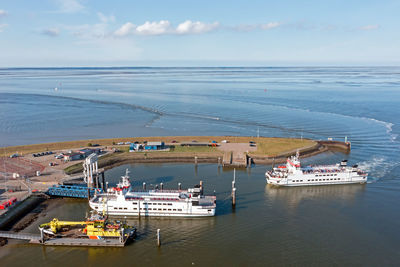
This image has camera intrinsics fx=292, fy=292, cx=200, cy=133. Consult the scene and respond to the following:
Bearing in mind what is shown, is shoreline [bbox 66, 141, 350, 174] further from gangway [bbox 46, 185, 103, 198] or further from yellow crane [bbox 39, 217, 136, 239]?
yellow crane [bbox 39, 217, 136, 239]

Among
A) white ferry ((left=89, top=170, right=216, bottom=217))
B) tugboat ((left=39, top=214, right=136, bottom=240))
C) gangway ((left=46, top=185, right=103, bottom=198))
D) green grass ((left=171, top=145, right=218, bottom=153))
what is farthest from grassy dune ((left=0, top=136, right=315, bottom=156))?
tugboat ((left=39, top=214, right=136, bottom=240))

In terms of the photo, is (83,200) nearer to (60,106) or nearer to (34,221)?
(34,221)

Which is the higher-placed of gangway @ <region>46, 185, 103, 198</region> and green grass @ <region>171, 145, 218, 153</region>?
green grass @ <region>171, 145, 218, 153</region>

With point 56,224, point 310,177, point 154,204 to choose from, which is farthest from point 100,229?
point 310,177

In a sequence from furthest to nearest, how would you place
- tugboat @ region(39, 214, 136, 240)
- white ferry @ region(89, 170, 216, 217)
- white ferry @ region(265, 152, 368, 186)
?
white ferry @ region(265, 152, 368, 186) → white ferry @ region(89, 170, 216, 217) → tugboat @ region(39, 214, 136, 240)

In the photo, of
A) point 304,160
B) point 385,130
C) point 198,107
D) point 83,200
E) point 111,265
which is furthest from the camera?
point 198,107

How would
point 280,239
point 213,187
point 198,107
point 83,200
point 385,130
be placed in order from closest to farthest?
A: point 280,239 → point 83,200 → point 213,187 → point 385,130 → point 198,107

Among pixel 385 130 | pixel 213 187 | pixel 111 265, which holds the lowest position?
pixel 111 265

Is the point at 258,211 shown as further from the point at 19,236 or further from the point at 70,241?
the point at 19,236

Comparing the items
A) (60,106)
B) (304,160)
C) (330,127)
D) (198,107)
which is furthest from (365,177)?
(60,106)
